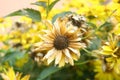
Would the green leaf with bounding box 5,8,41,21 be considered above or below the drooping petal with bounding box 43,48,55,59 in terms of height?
above

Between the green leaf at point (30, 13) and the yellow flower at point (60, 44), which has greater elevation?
the green leaf at point (30, 13)

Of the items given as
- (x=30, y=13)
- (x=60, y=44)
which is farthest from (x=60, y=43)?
(x=30, y=13)

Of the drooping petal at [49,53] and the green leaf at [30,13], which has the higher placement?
the green leaf at [30,13]

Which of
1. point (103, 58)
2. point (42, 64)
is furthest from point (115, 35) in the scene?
point (42, 64)

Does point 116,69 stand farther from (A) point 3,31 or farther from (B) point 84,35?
(A) point 3,31

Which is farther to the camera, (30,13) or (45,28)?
(45,28)

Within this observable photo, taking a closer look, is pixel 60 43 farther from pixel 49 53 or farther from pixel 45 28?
pixel 45 28
